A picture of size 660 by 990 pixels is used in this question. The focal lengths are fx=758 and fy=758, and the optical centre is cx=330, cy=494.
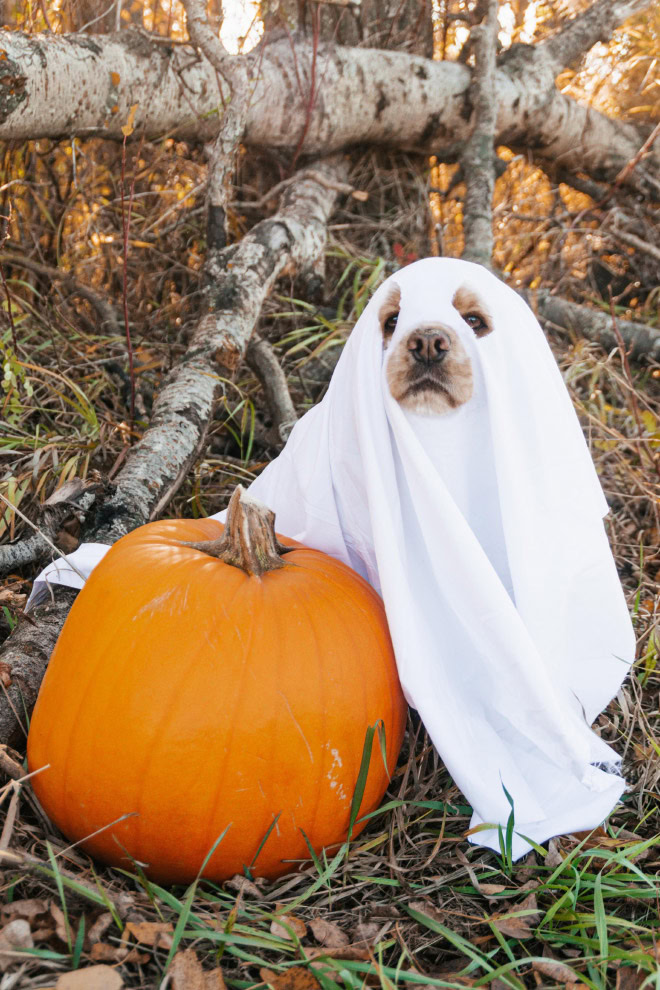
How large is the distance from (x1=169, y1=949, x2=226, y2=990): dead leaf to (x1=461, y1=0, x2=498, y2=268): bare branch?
3711mm

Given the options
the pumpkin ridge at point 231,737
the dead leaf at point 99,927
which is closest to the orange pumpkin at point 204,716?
the pumpkin ridge at point 231,737

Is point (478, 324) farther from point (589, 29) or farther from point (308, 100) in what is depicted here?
point (589, 29)

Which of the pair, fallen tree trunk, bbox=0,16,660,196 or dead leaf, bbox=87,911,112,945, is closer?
dead leaf, bbox=87,911,112,945

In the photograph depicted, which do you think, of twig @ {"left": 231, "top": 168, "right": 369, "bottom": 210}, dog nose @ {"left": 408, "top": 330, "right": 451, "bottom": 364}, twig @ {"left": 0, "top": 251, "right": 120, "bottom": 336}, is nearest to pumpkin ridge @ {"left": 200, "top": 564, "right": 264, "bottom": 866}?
dog nose @ {"left": 408, "top": 330, "right": 451, "bottom": 364}

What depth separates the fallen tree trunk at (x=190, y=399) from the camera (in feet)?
5.94

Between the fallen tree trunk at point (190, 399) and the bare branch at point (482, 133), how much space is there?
829mm

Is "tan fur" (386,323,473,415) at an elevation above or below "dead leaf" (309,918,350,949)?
Answer: above

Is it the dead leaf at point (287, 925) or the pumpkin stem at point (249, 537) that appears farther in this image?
the pumpkin stem at point (249, 537)

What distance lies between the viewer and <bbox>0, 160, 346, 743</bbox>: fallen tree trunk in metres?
1.81

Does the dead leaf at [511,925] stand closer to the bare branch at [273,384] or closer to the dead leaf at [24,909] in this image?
the dead leaf at [24,909]

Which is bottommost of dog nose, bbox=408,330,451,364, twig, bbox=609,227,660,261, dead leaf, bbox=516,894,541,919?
dead leaf, bbox=516,894,541,919

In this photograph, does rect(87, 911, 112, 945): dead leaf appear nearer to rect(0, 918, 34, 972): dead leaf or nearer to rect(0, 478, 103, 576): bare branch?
rect(0, 918, 34, 972): dead leaf

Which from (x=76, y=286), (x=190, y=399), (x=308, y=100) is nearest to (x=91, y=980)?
(x=190, y=399)

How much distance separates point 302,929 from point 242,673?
472 millimetres
